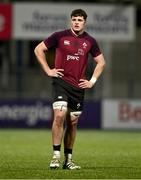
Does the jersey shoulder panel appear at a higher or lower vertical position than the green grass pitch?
higher

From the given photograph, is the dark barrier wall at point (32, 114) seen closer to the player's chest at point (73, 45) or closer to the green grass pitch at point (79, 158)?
the green grass pitch at point (79, 158)

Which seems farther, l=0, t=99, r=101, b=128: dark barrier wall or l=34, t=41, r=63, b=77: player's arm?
l=0, t=99, r=101, b=128: dark barrier wall

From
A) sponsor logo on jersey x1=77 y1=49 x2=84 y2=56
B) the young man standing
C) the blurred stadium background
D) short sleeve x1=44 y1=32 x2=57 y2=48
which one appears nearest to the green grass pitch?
the young man standing

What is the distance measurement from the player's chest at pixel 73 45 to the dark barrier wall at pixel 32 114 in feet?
52.4

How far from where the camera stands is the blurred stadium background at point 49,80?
28.5 meters

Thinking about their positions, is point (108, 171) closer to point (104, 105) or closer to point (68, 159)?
point (68, 159)

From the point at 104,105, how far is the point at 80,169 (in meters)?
16.5

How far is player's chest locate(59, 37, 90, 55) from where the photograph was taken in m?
12.4

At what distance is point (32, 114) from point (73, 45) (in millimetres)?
16263

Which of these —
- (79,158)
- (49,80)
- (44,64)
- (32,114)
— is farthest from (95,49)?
(49,80)

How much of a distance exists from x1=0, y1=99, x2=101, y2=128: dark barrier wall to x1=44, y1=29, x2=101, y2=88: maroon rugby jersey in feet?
52.2

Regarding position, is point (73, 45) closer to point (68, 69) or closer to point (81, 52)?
point (81, 52)

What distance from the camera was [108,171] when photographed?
12039 mm

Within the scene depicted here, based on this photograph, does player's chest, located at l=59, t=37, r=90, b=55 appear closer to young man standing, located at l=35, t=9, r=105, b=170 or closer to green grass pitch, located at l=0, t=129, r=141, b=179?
young man standing, located at l=35, t=9, r=105, b=170
